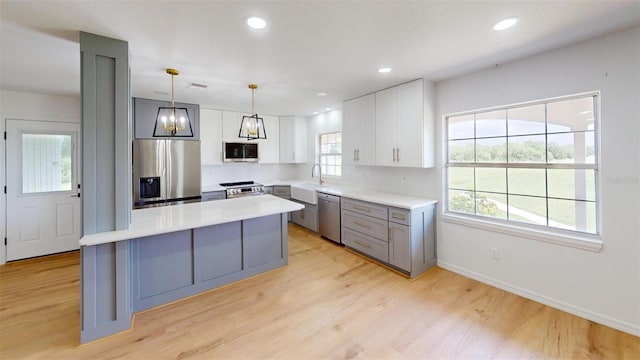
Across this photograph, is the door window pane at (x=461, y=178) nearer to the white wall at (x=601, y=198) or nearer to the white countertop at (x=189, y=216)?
the white wall at (x=601, y=198)

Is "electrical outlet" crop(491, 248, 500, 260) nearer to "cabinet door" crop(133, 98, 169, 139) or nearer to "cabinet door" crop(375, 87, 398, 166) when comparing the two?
"cabinet door" crop(375, 87, 398, 166)

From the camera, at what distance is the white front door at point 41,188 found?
143 inches

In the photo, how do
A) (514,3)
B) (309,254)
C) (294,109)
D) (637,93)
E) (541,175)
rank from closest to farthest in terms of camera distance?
(514,3) → (637,93) → (541,175) → (309,254) → (294,109)

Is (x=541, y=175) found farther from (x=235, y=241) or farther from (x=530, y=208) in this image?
(x=235, y=241)

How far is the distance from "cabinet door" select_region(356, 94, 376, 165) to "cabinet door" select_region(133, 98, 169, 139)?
335 cm

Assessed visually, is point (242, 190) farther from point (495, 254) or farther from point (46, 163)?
point (495, 254)

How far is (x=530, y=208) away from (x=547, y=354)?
138cm

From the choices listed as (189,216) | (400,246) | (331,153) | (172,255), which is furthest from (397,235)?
(331,153)

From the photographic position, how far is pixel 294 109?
4.99m

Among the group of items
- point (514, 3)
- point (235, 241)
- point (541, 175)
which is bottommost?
point (235, 241)

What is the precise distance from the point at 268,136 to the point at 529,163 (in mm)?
4467

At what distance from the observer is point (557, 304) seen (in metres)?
2.41

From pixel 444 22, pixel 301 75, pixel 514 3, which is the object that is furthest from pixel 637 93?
pixel 301 75

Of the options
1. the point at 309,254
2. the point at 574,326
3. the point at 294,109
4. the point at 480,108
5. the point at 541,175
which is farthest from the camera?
the point at 294,109
